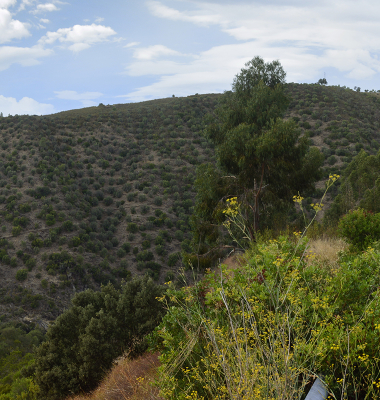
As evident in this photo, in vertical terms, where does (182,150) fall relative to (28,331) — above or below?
above

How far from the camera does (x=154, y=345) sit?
16.3 feet

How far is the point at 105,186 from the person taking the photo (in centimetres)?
3061

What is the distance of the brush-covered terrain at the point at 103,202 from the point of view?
11346 millimetres

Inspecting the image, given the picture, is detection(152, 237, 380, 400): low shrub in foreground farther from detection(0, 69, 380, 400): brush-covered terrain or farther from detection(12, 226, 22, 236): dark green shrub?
detection(12, 226, 22, 236): dark green shrub

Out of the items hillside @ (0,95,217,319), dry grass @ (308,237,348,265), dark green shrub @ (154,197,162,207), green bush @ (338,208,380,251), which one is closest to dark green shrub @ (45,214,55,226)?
hillside @ (0,95,217,319)

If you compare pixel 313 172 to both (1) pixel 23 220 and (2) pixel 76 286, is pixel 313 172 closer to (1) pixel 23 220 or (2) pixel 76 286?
(2) pixel 76 286

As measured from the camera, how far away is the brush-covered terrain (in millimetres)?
11346

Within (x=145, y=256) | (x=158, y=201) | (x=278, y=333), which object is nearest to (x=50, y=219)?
(x=145, y=256)

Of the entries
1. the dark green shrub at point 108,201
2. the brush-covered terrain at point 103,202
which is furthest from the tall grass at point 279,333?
the dark green shrub at point 108,201

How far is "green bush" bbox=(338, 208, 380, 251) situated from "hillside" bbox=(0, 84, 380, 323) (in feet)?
51.2

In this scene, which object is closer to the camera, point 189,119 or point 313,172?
point 313,172

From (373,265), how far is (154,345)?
3.34 metres

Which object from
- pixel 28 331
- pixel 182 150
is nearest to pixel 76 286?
pixel 28 331

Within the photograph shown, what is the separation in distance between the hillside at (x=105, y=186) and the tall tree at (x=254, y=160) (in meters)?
9.71
